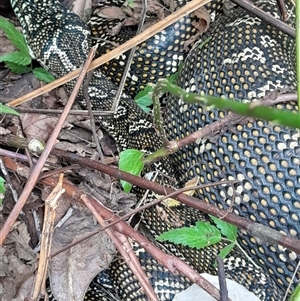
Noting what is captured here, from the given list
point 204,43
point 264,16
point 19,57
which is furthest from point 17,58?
point 264,16

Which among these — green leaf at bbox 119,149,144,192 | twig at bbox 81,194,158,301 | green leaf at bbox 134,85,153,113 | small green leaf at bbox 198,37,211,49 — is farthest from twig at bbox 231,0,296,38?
twig at bbox 81,194,158,301

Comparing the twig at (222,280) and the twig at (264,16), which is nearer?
the twig at (222,280)

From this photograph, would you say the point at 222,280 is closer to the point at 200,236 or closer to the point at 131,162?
the point at 200,236

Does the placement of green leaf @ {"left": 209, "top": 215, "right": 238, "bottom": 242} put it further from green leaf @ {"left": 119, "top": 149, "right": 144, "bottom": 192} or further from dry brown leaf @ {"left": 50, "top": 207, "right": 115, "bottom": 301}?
dry brown leaf @ {"left": 50, "top": 207, "right": 115, "bottom": 301}

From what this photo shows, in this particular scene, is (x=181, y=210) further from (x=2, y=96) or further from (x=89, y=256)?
(x=2, y=96)

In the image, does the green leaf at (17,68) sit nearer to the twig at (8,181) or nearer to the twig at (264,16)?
the twig at (8,181)

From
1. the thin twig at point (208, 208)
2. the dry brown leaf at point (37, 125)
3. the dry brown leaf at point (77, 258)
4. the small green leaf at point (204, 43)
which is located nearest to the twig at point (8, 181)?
the thin twig at point (208, 208)
